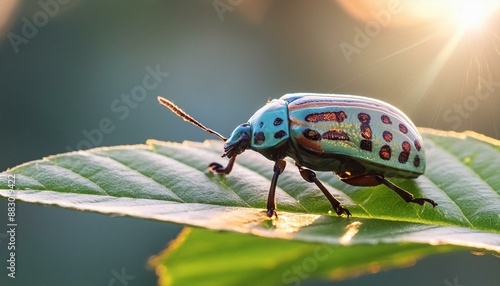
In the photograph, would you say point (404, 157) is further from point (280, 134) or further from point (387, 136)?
point (280, 134)

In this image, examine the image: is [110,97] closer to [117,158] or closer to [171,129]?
[171,129]

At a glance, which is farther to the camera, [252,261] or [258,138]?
[258,138]

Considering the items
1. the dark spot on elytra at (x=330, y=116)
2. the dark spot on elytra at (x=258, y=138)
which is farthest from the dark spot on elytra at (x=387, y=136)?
the dark spot on elytra at (x=258, y=138)

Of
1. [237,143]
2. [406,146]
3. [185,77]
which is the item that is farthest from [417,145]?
[185,77]

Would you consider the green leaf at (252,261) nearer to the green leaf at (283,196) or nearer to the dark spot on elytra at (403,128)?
the green leaf at (283,196)

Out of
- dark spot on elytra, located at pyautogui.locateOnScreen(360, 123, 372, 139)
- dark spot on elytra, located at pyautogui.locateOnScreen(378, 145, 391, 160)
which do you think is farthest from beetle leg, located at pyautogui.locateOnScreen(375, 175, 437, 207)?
dark spot on elytra, located at pyautogui.locateOnScreen(360, 123, 372, 139)

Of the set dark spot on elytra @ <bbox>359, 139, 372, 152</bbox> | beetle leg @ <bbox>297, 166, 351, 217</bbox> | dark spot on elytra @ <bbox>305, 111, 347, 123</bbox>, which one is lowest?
beetle leg @ <bbox>297, 166, 351, 217</bbox>

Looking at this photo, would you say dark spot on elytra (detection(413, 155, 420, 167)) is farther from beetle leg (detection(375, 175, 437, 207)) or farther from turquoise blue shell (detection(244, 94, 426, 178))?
beetle leg (detection(375, 175, 437, 207))
